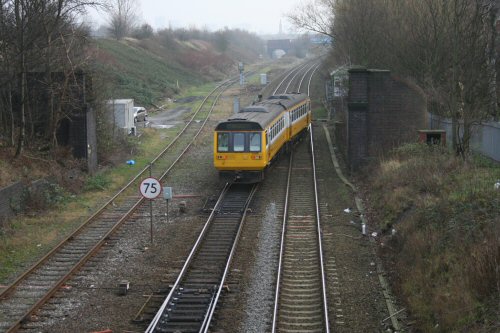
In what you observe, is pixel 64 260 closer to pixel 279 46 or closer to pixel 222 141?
pixel 222 141

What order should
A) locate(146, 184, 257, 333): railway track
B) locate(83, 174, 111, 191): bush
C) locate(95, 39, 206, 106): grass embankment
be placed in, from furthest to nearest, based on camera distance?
locate(95, 39, 206, 106): grass embankment
locate(83, 174, 111, 191): bush
locate(146, 184, 257, 333): railway track

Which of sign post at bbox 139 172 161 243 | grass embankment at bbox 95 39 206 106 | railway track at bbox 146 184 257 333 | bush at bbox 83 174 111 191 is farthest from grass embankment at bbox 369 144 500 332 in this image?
grass embankment at bbox 95 39 206 106

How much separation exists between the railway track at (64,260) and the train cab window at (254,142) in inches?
160

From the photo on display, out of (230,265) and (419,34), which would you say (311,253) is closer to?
(230,265)

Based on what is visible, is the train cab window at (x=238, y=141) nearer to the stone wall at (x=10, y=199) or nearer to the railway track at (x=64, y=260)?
the railway track at (x=64, y=260)

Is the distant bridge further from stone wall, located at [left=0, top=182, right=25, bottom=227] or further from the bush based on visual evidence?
stone wall, located at [left=0, top=182, right=25, bottom=227]

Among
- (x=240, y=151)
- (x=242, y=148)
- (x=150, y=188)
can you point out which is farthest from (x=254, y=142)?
(x=150, y=188)

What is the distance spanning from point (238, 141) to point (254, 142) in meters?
0.54

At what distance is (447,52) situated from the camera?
2177 cm

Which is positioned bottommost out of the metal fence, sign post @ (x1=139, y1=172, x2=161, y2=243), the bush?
the bush

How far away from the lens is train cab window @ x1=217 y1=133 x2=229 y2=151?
71.1ft

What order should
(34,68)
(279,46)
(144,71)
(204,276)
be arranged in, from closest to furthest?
(204,276), (34,68), (144,71), (279,46)

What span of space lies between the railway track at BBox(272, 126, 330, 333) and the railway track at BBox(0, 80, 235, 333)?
4.21 meters

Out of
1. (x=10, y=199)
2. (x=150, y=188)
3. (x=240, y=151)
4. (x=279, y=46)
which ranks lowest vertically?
(x=10, y=199)
